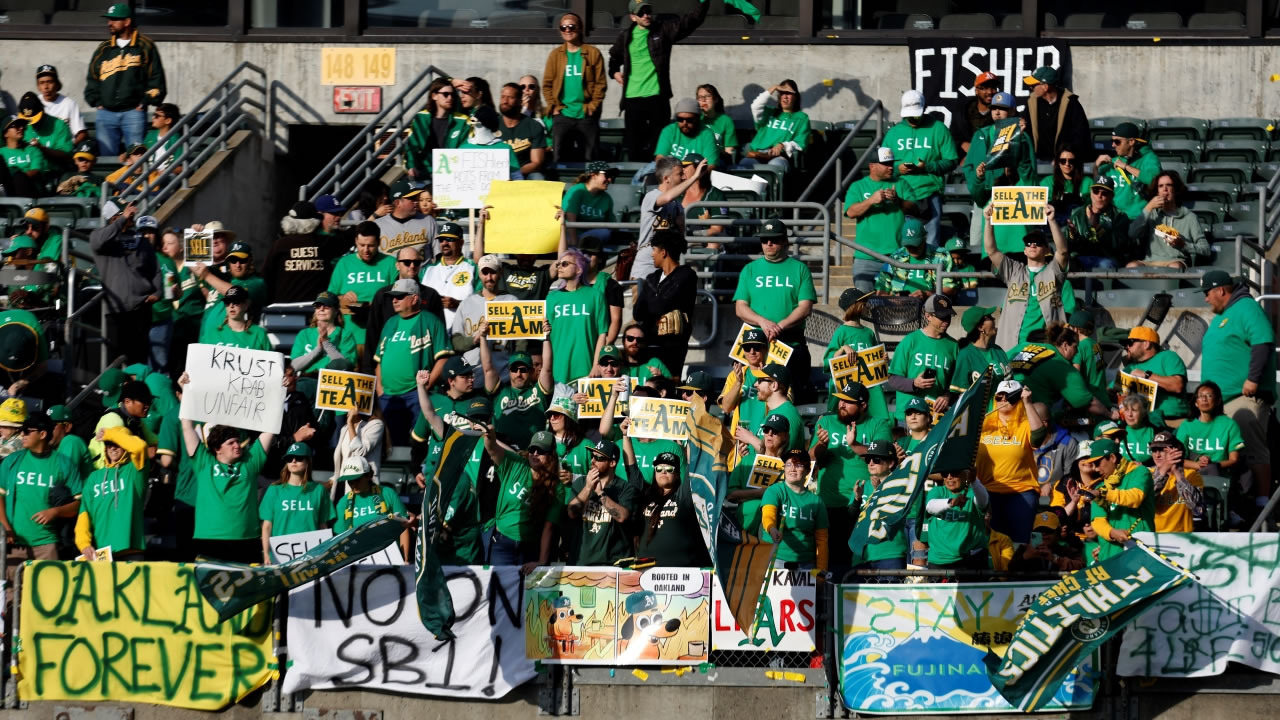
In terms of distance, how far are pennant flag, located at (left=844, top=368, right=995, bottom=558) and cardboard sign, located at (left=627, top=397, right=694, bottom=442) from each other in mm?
1312

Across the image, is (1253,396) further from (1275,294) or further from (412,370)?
(412,370)

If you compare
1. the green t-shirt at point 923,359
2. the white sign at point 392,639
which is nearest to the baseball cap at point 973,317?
the green t-shirt at point 923,359

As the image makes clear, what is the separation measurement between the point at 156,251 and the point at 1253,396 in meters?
8.90

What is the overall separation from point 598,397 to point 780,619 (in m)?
2.46

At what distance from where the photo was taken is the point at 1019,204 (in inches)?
677

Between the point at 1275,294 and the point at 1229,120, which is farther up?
the point at 1229,120

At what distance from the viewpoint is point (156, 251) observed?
61.2 feet

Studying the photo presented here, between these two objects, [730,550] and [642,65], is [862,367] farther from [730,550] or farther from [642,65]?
[642,65]

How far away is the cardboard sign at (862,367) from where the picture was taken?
15562mm

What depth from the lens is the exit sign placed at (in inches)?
917

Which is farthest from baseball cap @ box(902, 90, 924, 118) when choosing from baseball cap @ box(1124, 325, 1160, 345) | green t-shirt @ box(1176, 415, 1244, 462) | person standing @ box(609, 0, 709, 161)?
green t-shirt @ box(1176, 415, 1244, 462)

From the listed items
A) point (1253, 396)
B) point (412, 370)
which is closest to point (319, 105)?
point (412, 370)

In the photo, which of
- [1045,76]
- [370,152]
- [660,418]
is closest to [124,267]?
[370,152]

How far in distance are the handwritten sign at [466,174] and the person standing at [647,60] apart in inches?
77.2
